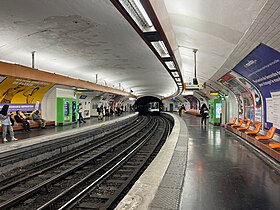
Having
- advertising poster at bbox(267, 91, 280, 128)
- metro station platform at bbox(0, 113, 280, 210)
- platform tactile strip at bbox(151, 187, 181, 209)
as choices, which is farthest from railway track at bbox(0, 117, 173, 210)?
advertising poster at bbox(267, 91, 280, 128)

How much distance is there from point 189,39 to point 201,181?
3.74 metres

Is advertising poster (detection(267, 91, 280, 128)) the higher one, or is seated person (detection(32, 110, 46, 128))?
advertising poster (detection(267, 91, 280, 128))

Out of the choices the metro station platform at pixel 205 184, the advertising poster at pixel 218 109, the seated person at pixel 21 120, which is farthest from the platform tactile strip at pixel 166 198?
the advertising poster at pixel 218 109

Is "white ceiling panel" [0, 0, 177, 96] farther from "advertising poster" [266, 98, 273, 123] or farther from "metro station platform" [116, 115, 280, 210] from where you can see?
"advertising poster" [266, 98, 273, 123]

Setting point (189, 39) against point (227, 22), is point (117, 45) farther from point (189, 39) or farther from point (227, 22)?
point (227, 22)

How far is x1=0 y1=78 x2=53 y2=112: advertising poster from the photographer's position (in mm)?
9836

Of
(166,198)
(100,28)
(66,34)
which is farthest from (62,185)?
(100,28)

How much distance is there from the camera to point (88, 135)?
12.5 m

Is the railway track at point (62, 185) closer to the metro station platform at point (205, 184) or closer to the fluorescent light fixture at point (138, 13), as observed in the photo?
the metro station platform at point (205, 184)

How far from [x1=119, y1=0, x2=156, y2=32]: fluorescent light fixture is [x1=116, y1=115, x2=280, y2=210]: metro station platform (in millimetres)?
2681

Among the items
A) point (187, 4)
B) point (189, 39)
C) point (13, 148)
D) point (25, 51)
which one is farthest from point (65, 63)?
point (187, 4)

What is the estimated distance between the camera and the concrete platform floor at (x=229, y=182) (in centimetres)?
323

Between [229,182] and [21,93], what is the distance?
1054 cm

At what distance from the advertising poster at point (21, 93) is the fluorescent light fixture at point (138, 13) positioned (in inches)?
309
